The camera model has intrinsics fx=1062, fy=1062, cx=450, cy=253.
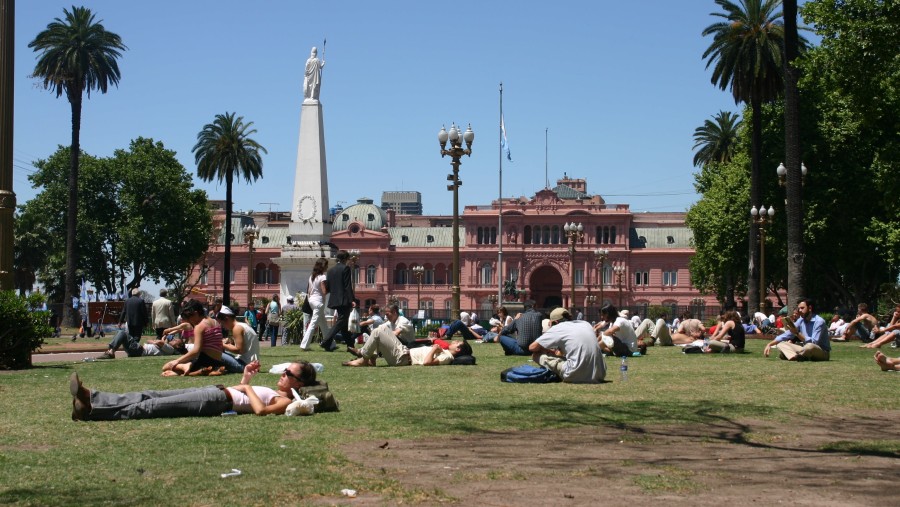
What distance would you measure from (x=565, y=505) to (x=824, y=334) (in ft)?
42.2

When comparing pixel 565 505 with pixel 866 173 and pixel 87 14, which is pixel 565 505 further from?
pixel 87 14

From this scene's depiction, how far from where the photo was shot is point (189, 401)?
9.20 m

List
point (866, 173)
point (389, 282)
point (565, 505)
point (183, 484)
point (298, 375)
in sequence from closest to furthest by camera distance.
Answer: point (565, 505) → point (183, 484) → point (298, 375) → point (866, 173) → point (389, 282)

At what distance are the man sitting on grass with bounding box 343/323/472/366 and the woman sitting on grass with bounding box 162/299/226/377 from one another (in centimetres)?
251

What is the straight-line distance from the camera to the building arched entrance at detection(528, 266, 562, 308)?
99188 millimetres

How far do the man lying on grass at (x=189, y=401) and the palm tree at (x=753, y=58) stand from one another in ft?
102

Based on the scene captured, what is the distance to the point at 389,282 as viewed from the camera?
101438 mm

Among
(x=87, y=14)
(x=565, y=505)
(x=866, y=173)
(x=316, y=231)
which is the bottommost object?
(x=565, y=505)

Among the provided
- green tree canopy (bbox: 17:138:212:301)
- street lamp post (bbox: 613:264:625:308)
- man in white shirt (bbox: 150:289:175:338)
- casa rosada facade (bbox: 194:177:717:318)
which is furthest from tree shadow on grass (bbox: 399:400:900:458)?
street lamp post (bbox: 613:264:625:308)

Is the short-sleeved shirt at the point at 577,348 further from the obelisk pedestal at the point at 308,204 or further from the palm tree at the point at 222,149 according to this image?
the palm tree at the point at 222,149

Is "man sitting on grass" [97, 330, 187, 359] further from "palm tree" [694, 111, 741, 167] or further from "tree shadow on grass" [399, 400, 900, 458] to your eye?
"palm tree" [694, 111, 741, 167]

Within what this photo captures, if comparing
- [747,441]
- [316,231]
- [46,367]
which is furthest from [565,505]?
[316,231]

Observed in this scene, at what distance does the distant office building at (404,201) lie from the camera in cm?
16188

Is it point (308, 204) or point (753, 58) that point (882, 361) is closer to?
point (308, 204)
